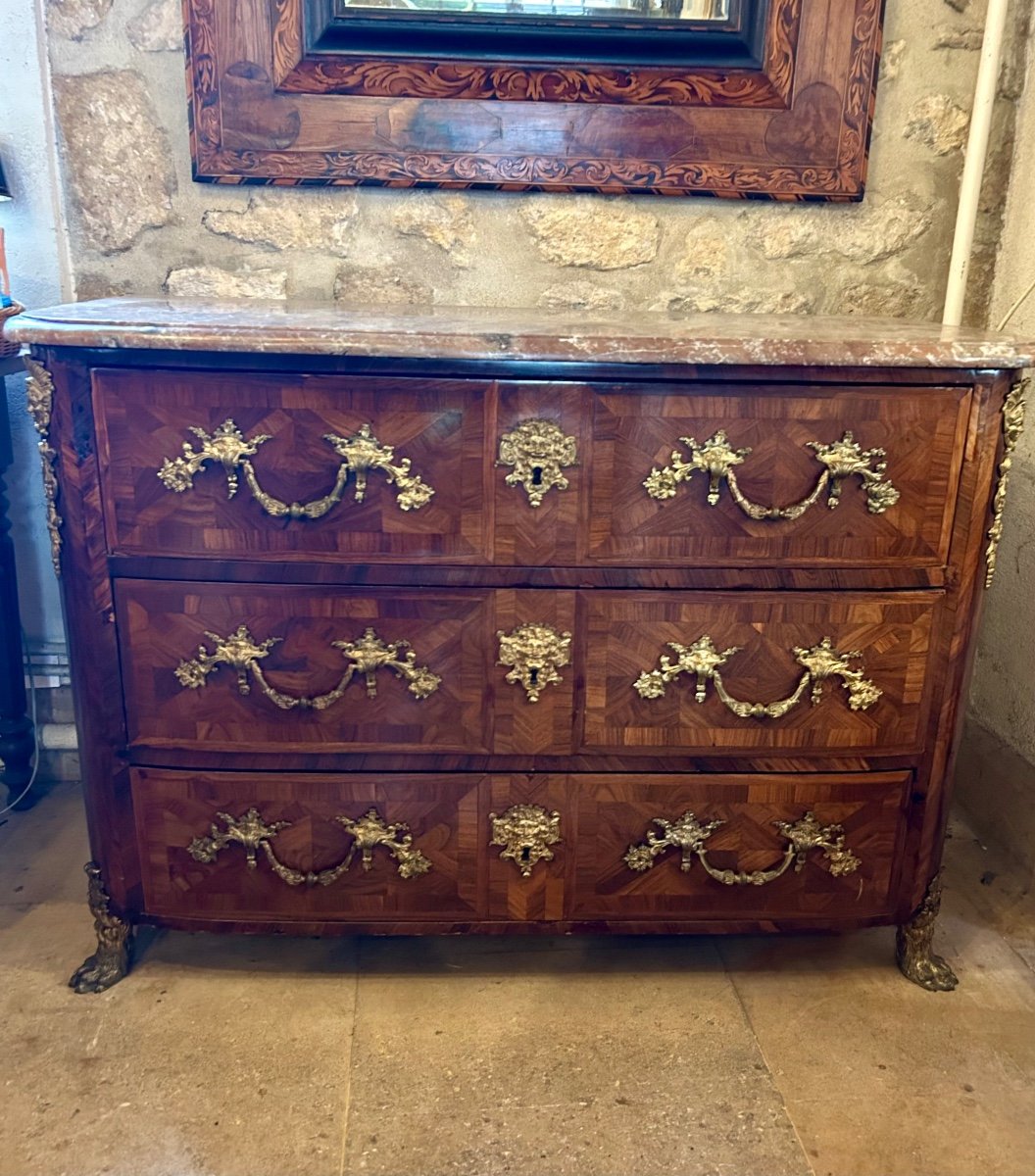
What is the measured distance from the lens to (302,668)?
50.3 inches

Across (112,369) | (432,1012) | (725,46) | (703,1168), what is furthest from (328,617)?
(725,46)

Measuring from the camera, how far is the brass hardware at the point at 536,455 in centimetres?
119

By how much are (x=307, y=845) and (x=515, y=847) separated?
0.97 feet

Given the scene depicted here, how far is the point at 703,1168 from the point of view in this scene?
3.81ft

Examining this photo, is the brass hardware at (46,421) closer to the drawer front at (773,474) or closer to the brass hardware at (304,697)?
the brass hardware at (304,697)

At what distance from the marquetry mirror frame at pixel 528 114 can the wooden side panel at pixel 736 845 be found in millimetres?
1023

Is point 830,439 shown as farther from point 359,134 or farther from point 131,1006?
point 131,1006

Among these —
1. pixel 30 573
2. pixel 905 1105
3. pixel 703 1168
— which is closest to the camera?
pixel 703 1168

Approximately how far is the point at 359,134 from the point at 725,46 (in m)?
0.63

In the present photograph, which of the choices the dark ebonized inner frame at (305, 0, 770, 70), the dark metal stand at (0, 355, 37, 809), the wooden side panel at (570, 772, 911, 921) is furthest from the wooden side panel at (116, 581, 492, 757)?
the dark ebonized inner frame at (305, 0, 770, 70)

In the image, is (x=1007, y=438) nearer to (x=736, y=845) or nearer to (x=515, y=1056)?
(x=736, y=845)

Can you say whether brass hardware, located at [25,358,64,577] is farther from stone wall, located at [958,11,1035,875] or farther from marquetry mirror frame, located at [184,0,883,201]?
stone wall, located at [958,11,1035,875]

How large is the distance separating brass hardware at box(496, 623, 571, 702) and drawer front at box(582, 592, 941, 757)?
39 millimetres

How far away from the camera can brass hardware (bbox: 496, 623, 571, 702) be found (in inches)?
49.7
